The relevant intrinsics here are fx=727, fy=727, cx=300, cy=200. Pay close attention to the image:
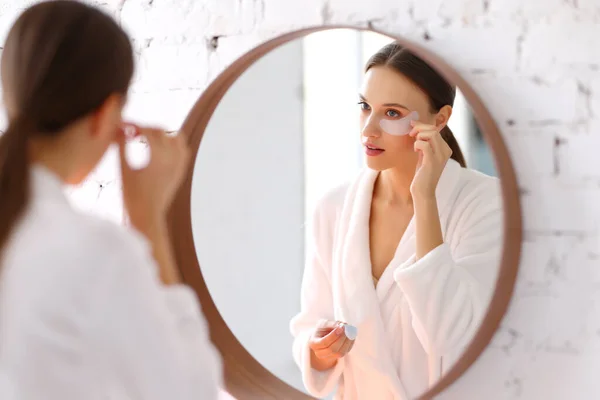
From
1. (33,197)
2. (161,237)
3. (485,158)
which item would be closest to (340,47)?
(485,158)

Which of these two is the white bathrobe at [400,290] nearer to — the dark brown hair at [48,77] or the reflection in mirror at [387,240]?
the reflection in mirror at [387,240]

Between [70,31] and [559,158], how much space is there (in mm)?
472

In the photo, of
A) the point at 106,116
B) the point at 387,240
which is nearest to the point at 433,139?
the point at 387,240

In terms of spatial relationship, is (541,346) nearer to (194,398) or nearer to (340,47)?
(194,398)

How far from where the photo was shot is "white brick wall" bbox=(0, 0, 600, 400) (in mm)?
711

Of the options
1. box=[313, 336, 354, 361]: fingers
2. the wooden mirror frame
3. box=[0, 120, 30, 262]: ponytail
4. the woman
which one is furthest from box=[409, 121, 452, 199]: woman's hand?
box=[0, 120, 30, 262]: ponytail

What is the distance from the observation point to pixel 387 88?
3.01 ft

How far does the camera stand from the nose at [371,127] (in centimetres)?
93

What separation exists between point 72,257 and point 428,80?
50 centimetres

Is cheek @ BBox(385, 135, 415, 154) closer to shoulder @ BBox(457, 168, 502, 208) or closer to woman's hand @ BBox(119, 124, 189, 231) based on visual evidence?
shoulder @ BBox(457, 168, 502, 208)

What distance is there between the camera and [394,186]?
0.93 metres

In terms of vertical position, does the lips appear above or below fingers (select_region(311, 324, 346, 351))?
above

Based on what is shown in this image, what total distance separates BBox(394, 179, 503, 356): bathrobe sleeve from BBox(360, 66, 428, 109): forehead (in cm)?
13

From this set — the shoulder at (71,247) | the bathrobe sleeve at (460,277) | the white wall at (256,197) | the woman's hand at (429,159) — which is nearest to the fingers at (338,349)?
the bathrobe sleeve at (460,277)
